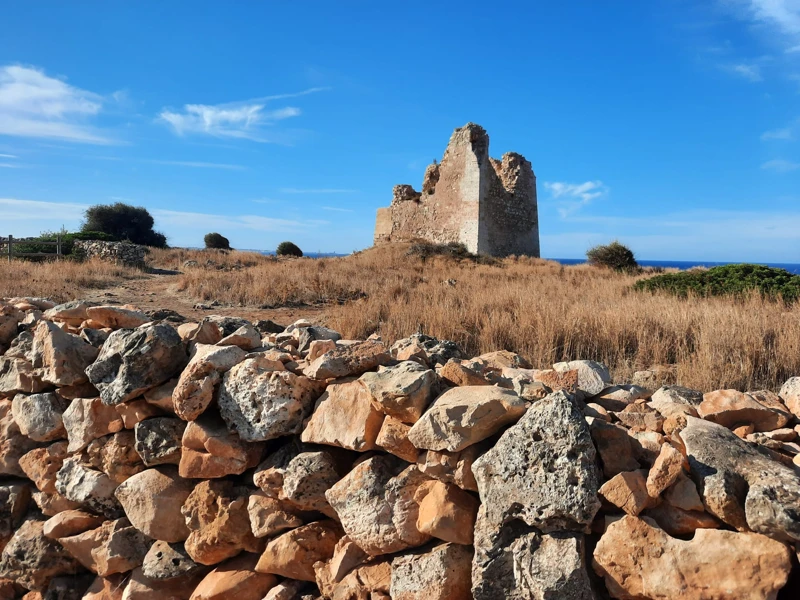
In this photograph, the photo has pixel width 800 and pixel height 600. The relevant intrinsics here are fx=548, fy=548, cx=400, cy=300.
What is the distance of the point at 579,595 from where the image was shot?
1.90 meters

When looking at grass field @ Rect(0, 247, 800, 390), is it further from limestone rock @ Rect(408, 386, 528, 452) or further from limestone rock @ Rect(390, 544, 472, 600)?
limestone rock @ Rect(390, 544, 472, 600)

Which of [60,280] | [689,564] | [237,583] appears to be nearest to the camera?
Answer: [689,564]

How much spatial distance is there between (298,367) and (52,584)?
81.8 inches

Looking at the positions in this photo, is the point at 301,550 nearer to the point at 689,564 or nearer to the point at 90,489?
the point at 90,489

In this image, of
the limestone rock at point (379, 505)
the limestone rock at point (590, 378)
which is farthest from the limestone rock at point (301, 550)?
the limestone rock at point (590, 378)

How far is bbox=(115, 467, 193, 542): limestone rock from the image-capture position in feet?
9.53

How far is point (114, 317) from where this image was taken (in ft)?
12.2

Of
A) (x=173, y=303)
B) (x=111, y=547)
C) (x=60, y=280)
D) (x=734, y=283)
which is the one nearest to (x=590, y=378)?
(x=111, y=547)

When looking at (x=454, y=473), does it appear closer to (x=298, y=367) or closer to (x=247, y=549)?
(x=298, y=367)

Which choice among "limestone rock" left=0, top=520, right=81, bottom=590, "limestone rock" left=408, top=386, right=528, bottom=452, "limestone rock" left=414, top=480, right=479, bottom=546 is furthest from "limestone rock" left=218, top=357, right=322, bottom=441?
"limestone rock" left=0, top=520, right=81, bottom=590

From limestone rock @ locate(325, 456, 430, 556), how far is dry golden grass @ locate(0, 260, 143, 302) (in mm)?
7534

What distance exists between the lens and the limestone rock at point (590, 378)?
2850 millimetres

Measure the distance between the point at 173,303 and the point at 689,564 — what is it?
8.19 m

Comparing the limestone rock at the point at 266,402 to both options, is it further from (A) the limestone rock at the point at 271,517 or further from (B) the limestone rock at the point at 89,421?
(B) the limestone rock at the point at 89,421
